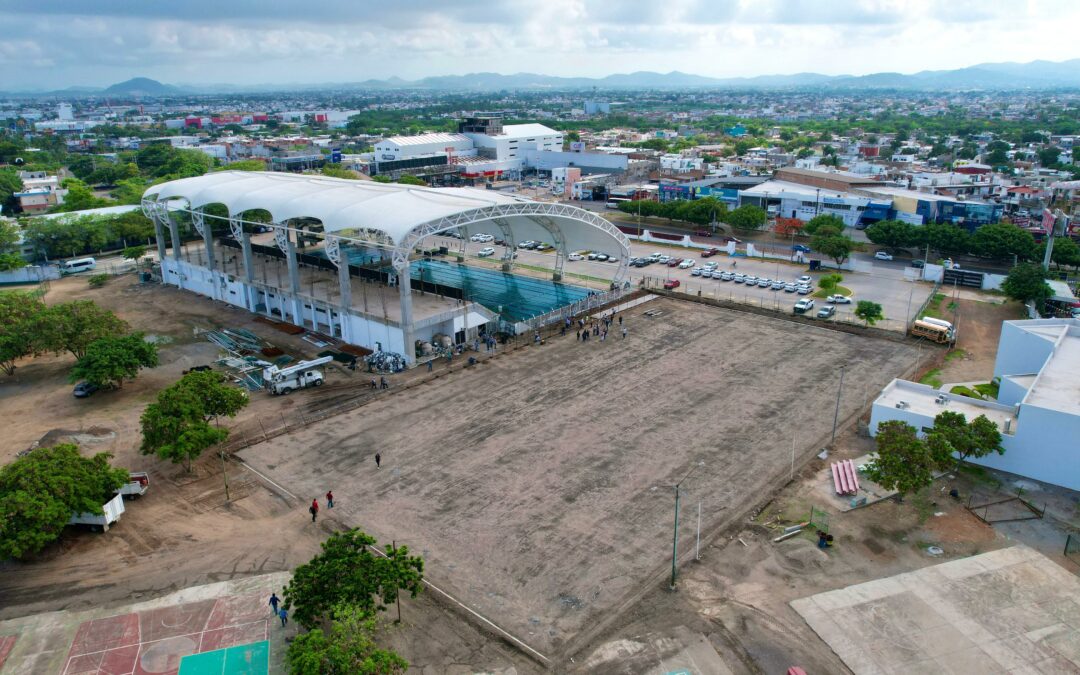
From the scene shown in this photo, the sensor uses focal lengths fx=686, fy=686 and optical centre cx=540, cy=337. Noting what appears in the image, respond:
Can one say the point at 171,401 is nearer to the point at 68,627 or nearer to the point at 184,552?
the point at 184,552

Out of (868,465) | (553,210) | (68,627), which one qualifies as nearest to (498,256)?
(553,210)

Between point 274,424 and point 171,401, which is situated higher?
point 171,401

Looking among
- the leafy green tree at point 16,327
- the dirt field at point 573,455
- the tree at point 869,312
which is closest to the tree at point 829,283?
the tree at point 869,312

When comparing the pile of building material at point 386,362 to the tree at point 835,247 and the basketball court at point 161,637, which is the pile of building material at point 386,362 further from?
the tree at point 835,247

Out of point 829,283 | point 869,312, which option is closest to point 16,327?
point 869,312

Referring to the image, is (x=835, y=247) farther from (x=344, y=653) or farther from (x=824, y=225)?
(x=344, y=653)

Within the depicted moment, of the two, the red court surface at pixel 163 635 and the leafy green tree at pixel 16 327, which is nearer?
the red court surface at pixel 163 635

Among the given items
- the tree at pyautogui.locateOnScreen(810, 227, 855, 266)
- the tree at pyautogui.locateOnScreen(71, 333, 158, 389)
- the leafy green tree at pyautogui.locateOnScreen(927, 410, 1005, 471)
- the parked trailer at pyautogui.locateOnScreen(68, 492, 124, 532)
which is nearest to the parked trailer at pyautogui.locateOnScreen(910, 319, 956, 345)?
the leafy green tree at pyautogui.locateOnScreen(927, 410, 1005, 471)
